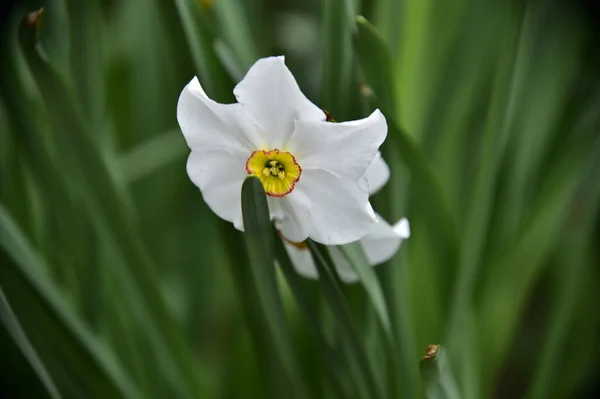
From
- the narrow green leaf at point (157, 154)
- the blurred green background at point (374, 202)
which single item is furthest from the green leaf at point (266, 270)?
the narrow green leaf at point (157, 154)

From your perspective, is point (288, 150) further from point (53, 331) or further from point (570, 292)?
point (570, 292)

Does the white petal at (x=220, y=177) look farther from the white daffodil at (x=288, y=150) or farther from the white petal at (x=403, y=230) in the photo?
the white petal at (x=403, y=230)

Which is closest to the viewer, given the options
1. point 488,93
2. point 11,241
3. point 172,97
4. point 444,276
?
point 11,241

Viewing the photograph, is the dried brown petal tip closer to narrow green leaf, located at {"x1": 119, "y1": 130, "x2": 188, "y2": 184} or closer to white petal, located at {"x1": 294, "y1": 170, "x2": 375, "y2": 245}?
white petal, located at {"x1": 294, "y1": 170, "x2": 375, "y2": 245}

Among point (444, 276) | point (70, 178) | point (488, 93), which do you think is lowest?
point (444, 276)

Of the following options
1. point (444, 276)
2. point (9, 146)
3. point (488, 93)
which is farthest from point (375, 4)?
point (9, 146)

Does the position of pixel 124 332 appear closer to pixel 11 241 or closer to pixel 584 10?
pixel 11 241
